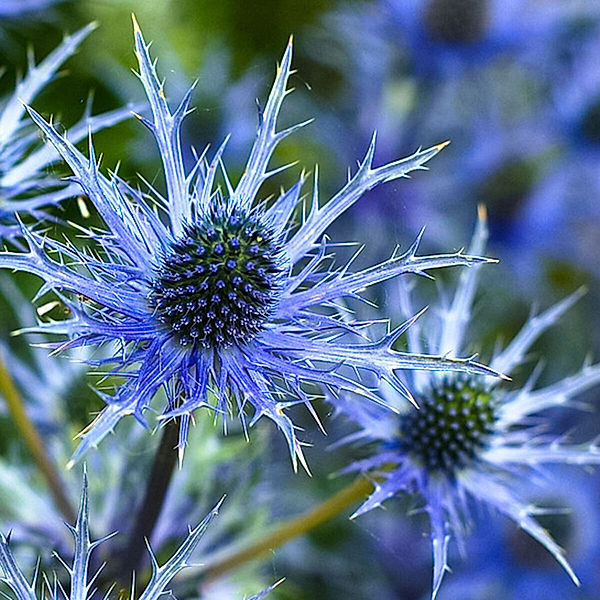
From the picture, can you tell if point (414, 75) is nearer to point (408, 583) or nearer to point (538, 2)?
point (538, 2)

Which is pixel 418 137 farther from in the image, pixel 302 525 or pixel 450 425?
pixel 302 525

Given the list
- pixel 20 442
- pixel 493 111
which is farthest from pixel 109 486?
pixel 493 111

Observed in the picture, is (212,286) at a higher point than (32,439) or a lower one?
higher

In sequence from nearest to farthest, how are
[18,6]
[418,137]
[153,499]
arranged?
[153,499], [18,6], [418,137]

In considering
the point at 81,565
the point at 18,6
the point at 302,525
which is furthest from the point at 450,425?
the point at 18,6

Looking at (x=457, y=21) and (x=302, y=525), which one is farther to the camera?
(x=457, y=21)

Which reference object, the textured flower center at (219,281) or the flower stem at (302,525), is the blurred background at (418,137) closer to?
the flower stem at (302,525)

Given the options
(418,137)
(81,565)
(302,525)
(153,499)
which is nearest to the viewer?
(81,565)
